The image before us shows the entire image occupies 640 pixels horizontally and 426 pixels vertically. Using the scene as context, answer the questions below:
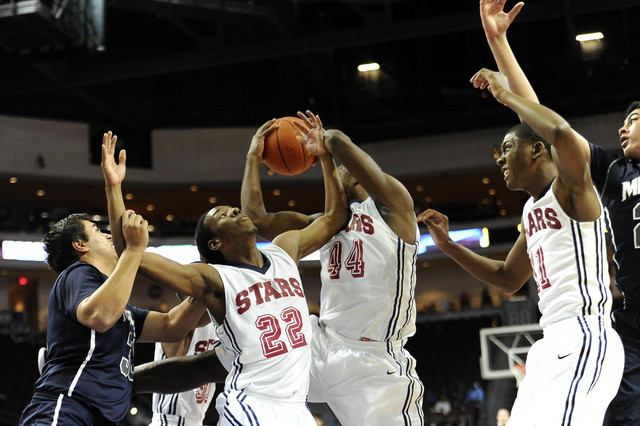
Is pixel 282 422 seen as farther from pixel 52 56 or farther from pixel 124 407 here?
pixel 52 56

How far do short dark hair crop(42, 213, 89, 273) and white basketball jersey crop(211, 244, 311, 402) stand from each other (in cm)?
80

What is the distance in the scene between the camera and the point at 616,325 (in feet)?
13.6

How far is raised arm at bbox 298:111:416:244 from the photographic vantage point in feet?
15.9

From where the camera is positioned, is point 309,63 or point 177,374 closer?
point 177,374

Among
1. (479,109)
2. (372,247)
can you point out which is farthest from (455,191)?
(372,247)

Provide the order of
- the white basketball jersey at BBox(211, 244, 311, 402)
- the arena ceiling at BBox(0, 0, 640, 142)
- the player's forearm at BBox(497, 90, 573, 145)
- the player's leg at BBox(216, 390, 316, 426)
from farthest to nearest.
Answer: the arena ceiling at BBox(0, 0, 640, 142), the white basketball jersey at BBox(211, 244, 311, 402), the player's leg at BBox(216, 390, 316, 426), the player's forearm at BBox(497, 90, 573, 145)

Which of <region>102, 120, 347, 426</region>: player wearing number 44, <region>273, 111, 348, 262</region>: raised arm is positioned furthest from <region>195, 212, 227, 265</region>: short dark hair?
<region>273, 111, 348, 262</region>: raised arm

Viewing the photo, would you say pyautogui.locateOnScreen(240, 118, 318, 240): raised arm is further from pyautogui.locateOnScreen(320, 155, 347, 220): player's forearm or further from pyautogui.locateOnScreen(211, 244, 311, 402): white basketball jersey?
pyautogui.locateOnScreen(211, 244, 311, 402): white basketball jersey

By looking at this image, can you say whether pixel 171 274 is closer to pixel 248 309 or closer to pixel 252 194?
pixel 248 309

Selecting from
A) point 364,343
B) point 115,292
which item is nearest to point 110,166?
point 115,292

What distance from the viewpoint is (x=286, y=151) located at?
5.54 m

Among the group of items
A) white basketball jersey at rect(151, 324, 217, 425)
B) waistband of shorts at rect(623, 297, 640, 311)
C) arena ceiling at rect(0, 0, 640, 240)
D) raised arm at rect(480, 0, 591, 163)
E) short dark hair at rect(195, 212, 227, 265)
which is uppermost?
arena ceiling at rect(0, 0, 640, 240)

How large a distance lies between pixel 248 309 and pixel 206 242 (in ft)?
1.84

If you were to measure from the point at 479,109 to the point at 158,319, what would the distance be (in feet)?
63.2
